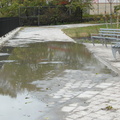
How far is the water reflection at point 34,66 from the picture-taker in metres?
9.57

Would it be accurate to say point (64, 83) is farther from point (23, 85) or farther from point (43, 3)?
point (43, 3)

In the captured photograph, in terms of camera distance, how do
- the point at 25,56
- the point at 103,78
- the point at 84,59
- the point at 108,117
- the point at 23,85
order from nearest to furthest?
the point at 108,117
the point at 23,85
the point at 103,78
the point at 84,59
the point at 25,56

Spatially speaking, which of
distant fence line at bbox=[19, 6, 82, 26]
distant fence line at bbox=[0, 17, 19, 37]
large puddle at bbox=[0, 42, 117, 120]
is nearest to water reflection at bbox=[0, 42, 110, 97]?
large puddle at bbox=[0, 42, 117, 120]

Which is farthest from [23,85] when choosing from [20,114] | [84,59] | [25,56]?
[25,56]

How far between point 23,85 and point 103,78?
2.25 metres

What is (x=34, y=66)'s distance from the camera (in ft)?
42.1

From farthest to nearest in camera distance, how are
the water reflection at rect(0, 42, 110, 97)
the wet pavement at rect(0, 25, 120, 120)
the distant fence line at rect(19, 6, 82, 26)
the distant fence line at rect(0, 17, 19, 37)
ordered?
the distant fence line at rect(19, 6, 82, 26) < the distant fence line at rect(0, 17, 19, 37) < the water reflection at rect(0, 42, 110, 97) < the wet pavement at rect(0, 25, 120, 120)

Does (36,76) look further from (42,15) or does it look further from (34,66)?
(42,15)

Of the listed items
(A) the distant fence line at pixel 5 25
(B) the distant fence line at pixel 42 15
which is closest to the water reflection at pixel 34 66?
(A) the distant fence line at pixel 5 25

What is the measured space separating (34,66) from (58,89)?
3965 millimetres

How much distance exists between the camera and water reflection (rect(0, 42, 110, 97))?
957 centimetres

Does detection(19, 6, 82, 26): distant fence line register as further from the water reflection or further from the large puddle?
the large puddle

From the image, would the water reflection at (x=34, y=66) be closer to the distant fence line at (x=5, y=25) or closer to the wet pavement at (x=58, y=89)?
the wet pavement at (x=58, y=89)

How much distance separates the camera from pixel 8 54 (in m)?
16.6
